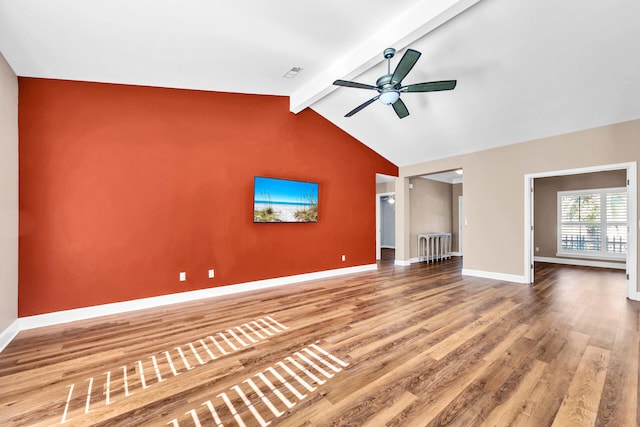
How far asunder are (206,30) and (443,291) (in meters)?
4.71

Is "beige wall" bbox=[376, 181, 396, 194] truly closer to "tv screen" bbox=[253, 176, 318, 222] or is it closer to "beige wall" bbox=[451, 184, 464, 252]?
"beige wall" bbox=[451, 184, 464, 252]

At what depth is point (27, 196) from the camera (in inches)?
116

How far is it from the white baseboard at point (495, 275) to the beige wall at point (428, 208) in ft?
5.51

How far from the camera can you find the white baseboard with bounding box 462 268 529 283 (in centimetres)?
485

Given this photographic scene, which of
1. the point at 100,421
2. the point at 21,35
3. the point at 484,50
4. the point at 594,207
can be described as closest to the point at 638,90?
the point at 484,50

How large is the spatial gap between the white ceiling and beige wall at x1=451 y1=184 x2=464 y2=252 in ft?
13.9

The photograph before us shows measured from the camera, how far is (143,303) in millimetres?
3545

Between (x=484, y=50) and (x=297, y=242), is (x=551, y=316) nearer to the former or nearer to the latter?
(x=484, y=50)

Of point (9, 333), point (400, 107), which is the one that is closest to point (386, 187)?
point (400, 107)

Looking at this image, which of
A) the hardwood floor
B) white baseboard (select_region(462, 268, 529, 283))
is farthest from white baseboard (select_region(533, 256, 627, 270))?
the hardwood floor

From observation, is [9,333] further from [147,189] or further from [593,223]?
[593,223]

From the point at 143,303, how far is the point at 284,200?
255 centimetres

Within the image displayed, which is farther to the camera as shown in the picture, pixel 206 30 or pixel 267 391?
pixel 206 30

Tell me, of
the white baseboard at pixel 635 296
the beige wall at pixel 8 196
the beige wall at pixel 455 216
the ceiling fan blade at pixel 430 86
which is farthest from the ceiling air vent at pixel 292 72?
the beige wall at pixel 455 216
